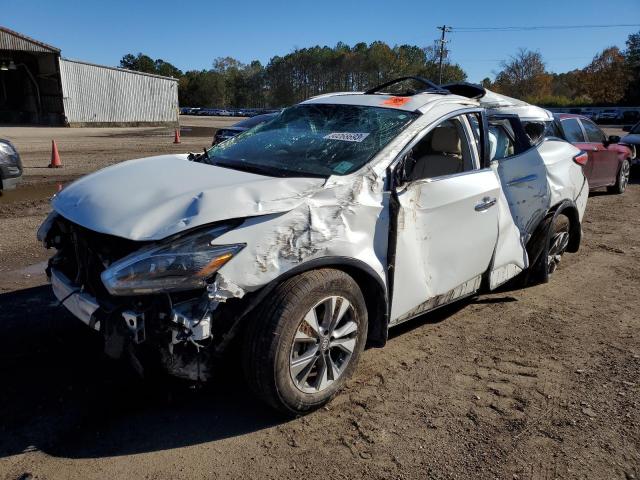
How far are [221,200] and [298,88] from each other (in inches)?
4490

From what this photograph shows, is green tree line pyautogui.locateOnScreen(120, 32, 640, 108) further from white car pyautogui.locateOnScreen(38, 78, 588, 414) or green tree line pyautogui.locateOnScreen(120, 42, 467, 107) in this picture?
white car pyautogui.locateOnScreen(38, 78, 588, 414)

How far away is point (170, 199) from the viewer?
9.37 feet

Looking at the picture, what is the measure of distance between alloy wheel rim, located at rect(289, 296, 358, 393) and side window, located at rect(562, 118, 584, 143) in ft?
28.8

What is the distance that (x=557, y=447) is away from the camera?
111 inches

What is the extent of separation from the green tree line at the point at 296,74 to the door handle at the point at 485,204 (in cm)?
9020

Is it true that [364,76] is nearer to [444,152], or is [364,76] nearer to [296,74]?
[296,74]

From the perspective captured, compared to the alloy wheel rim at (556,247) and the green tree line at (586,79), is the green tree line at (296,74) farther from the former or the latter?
the alloy wheel rim at (556,247)

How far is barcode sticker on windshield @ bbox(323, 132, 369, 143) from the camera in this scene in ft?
11.6

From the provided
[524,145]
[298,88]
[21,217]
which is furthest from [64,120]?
[298,88]

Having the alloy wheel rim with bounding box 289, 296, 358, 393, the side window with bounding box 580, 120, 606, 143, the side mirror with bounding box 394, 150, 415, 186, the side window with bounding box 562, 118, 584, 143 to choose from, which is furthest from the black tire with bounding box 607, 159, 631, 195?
the alloy wheel rim with bounding box 289, 296, 358, 393

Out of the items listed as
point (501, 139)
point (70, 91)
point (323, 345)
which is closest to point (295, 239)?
point (323, 345)

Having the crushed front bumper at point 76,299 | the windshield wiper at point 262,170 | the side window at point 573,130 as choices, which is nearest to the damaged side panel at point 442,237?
the windshield wiper at point 262,170

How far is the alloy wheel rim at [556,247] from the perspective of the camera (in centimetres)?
524

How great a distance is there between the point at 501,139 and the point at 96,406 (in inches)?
147
